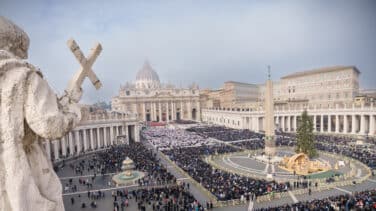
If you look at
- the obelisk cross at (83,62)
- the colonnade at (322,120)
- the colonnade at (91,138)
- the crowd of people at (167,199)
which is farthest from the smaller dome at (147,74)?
the obelisk cross at (83,62)

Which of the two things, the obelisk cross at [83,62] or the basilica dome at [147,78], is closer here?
the obelisk cross at [83,62]

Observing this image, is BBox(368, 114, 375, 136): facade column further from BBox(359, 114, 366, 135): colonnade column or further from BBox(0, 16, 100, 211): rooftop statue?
BBox(0, 16, 100, 211): rooftop statue

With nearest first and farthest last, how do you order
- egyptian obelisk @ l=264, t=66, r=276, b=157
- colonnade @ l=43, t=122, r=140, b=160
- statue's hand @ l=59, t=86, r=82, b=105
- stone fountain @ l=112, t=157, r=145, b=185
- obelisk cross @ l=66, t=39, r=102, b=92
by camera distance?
statue's hand @ l=59, t=86, r=82, b=105
obelisk cross @ l=66, t=39, r=102, b=92
stone fountain @ l=112, t=157, r=145, b=185
egyptian obelisk @ l=264, t=66, r=276, b=157
colonnade @ l=43, t=122, r=140, b=160

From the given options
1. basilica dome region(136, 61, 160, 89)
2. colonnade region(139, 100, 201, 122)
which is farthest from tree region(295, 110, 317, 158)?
basilica dome region(136, 61, 160, 89)

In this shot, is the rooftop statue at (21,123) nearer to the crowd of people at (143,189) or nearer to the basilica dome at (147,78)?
the crowd of people at (143,189)

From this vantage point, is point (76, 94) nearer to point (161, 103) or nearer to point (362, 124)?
point (362, 124)
